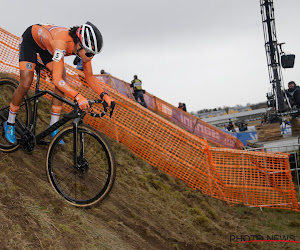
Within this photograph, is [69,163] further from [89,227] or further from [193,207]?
[193,207]

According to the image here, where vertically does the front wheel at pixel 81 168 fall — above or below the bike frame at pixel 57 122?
below

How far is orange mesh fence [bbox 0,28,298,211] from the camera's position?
8.12 m

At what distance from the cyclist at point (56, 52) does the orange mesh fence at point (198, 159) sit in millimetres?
3704

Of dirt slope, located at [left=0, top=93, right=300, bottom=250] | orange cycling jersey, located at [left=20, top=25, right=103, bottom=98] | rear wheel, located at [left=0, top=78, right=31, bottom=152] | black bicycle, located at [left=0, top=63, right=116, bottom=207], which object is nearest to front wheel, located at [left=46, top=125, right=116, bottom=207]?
black bicycle, located at [left=0, top=63, right=116, bottom=207]

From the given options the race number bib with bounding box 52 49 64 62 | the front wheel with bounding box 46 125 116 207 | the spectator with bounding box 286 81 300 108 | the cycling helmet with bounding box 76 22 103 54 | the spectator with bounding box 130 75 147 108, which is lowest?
the front wheel with bounding box 46 125 116 207

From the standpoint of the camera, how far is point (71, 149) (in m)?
4.80

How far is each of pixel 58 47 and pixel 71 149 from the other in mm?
1520

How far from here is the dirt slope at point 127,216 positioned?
3.53m

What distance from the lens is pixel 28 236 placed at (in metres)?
3.27

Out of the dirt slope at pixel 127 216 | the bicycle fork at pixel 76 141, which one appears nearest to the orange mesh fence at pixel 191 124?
the dirt slope at pixel 127 216

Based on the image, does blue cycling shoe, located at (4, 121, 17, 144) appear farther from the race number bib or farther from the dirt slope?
the race number bib

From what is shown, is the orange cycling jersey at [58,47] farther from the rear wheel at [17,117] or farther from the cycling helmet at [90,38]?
the rear wheel at [17,117]

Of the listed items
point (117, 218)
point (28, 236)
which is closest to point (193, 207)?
point (117, 218)

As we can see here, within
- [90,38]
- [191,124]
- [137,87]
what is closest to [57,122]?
[90,38]
